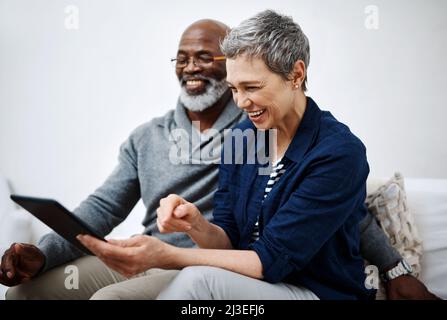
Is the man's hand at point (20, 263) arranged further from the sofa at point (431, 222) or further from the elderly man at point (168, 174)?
the sofa at point (431, 222)

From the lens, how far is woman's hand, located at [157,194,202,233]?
1142mm

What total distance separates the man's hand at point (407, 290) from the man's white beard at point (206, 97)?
0.77m

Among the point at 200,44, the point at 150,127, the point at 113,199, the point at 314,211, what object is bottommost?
the point at 113,199

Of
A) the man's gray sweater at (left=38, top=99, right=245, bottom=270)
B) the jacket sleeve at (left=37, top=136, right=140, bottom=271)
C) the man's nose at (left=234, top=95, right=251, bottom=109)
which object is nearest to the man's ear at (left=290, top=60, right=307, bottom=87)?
the man's nose at (left=234, top=95, right=251, bottom=109)

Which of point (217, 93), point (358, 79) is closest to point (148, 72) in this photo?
point (217, 93)

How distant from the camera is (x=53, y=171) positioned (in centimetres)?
223

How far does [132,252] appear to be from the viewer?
1.09 meters

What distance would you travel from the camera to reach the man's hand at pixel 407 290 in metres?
1.41

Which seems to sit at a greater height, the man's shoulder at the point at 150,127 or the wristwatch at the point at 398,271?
the man's shoulder at the point at 150,127

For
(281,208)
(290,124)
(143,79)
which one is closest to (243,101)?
(290,124)

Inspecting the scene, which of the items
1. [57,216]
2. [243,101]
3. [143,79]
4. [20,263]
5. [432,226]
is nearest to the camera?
[57,216]

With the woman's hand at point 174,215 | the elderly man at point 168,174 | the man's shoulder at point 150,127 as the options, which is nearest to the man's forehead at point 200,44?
the elderly man at point 168,174

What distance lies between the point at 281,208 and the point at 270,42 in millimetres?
377

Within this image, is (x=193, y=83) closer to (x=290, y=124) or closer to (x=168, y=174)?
(x=168, y=174)
